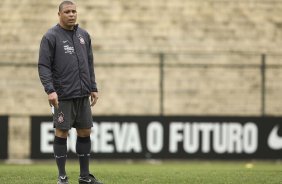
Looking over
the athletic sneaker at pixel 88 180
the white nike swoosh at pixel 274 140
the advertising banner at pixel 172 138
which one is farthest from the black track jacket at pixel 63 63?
the white nike swoosh at pixel 274 140

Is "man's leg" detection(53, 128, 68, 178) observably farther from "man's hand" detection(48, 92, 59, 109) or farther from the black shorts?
"man's hand" detection(48, 92, 59, 109)

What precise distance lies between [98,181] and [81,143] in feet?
1.52

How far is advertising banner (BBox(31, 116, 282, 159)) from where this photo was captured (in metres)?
16.7

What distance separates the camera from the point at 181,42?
2089cm

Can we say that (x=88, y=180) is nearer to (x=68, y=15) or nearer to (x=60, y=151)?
(x=60, y=151)

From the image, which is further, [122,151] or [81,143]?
[122,151]

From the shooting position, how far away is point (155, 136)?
54.9 ft

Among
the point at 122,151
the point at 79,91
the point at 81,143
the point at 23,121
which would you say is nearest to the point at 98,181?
the point at 81,143

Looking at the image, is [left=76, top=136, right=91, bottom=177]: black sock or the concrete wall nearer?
[left=76, top=136, right=91, bottom=177]: black sock

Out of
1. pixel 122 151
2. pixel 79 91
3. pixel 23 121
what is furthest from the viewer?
pixel 23 121

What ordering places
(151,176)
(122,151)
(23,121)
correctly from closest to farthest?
(151,176), (122,151), (23,121)

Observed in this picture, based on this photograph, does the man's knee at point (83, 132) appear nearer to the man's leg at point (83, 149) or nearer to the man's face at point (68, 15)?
the man's leg at point (83, 149)

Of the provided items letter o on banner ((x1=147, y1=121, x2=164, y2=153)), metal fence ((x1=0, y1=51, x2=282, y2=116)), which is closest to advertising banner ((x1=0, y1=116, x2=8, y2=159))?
letter o on banner ((x1=147, y1=121, x2=164, y2=153))

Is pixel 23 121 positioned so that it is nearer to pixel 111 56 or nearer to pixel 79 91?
pixel 111 56
